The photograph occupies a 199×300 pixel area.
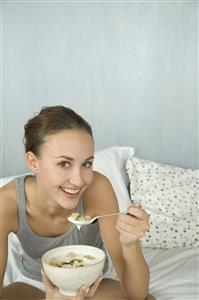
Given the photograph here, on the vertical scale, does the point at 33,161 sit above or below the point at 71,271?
above

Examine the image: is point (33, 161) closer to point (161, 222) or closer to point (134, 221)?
point (134, 221)

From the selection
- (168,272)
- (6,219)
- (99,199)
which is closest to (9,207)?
(6,219)

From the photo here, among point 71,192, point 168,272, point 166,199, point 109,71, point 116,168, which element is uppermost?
point 109,71

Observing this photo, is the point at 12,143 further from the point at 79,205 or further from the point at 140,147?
the point at 79,205

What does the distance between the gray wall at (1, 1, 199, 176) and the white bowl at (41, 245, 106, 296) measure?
1059 millimetres

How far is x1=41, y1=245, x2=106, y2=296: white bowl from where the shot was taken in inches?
36.7

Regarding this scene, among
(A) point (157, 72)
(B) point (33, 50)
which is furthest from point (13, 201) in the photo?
(A) point (157, 72)

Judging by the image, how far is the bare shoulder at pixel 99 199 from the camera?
49.8 inches

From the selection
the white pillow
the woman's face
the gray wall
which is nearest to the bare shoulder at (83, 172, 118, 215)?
the woman's face

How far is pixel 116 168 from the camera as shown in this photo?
1949 mm

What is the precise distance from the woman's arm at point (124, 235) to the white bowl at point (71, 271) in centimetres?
9

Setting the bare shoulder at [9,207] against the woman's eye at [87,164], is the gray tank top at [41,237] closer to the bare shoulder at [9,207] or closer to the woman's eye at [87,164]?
the bare shoulder at [9,207]

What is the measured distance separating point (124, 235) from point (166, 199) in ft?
2.75

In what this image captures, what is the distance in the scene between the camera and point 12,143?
205 centimetres
